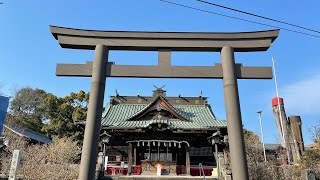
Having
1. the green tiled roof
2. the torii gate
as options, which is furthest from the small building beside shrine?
the torii gate

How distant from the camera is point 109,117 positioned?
922 inches

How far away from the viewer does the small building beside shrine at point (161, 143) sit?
59.8 ft

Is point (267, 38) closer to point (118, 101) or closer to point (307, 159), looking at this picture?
point (307, 159)

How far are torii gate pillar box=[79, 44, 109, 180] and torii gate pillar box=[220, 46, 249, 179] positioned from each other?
3263mm

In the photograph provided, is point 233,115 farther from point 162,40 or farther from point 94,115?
point 94,115

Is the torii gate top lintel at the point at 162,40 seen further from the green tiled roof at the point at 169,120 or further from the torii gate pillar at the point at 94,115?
the green tiled roof at the point at 169,120

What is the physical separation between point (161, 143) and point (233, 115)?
40.9ft

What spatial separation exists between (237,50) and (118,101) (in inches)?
792

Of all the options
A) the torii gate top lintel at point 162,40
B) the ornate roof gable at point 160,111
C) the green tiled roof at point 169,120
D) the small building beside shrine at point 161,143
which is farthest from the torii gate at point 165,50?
the ornate roof gable at point 160,111

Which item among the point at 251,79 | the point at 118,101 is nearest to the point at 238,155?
the point at 251,79

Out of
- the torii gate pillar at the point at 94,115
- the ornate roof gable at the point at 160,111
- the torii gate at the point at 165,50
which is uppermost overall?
the ornate roof gable at the point at 160,111

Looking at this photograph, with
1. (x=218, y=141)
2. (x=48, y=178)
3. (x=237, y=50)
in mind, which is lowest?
(x=48, y=178)

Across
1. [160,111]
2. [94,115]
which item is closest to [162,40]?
[94,115]

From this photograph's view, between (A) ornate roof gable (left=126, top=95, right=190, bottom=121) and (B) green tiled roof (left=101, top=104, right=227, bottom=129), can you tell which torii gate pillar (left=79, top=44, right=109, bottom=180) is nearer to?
(B) green tiled roof (left=101, top=104, right=227, bottom=129)
